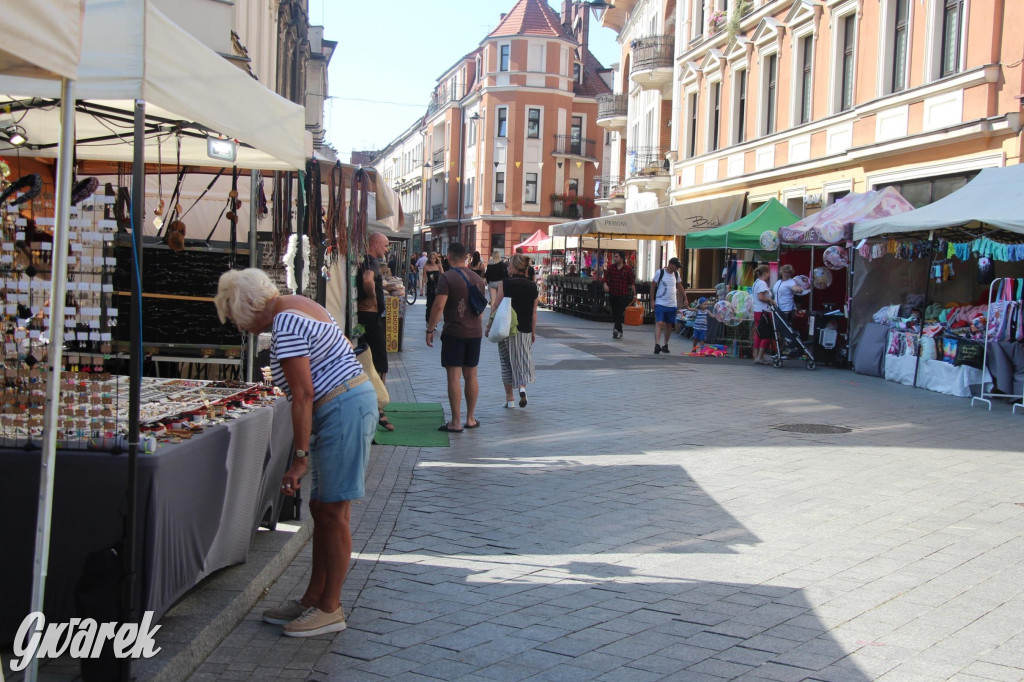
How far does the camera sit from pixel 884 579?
17.3ft

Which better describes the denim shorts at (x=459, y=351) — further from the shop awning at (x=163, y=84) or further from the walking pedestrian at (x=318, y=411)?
the walking pedestrian at (x=318, y=411)

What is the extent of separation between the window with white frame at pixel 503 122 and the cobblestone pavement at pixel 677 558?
5111 cm

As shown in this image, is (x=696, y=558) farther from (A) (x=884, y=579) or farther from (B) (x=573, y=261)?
(B) (x=573, y=261)

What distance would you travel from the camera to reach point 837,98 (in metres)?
20.9

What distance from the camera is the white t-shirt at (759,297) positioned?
16766mm

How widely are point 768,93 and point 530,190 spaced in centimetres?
3678

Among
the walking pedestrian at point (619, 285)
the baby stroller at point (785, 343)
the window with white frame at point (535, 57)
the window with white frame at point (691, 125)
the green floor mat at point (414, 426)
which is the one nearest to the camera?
the green floor mat at point (414, 426)

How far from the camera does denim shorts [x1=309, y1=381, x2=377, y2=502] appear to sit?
13.8 ft

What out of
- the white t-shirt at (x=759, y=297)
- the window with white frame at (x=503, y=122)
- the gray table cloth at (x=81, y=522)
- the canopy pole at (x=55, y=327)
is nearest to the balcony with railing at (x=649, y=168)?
the white t-shirt at (x=759, y=297)

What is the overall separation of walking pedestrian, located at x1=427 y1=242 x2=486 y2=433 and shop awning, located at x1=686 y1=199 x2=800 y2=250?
11037mm

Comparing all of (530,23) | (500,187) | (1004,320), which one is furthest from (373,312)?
(530,23)

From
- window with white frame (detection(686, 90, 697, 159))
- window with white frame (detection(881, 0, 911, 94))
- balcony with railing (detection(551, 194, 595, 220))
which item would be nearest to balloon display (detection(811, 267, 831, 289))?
window with white frame (detection(881, 0, 911, 94))

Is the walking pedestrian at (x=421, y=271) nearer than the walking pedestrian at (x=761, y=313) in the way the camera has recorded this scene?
No

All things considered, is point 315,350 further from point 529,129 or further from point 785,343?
point 529,129
